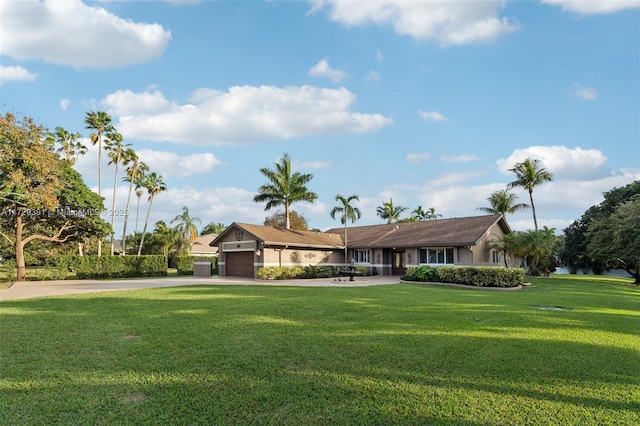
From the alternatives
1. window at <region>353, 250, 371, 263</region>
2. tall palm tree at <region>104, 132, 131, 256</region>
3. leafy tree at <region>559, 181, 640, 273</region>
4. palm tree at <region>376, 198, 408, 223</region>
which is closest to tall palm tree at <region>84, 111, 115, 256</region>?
tall palm tree at <region>104, 132, 131, 256</region>

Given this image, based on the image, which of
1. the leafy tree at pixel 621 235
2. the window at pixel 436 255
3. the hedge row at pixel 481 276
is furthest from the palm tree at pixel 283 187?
the leafy tree at pixel 621 235

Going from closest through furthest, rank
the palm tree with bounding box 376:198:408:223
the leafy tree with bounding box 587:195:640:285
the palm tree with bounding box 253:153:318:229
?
the leafy tree with bounding box 587:195:640:285, the palm tree with bounding box 253:153:318:229, the palm tree with bounding box 376:198:408:223

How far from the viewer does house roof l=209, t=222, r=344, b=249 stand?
27.1 m

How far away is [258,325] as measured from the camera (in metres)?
8.18

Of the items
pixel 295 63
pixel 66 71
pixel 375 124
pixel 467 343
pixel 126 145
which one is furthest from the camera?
pixel 126 145

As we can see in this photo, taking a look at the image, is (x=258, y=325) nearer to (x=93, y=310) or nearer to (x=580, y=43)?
(x=93, y=310)

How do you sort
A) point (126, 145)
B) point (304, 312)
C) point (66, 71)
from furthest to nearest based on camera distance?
point (126, 145), point (66, 71), point (304, 312)

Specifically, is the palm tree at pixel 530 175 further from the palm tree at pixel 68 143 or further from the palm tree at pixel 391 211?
the palm tree at pixel 68 143

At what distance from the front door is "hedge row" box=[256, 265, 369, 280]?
2.34 metres

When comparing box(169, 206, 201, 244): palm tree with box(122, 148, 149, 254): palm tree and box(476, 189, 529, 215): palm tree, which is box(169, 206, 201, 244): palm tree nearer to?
box(122, 148, 149, 254): palm tree

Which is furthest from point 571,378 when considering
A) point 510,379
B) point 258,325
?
point 258,325

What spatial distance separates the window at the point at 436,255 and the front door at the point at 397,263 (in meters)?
2.50

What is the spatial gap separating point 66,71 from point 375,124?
42.8 ft

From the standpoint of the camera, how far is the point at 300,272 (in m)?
28.2
